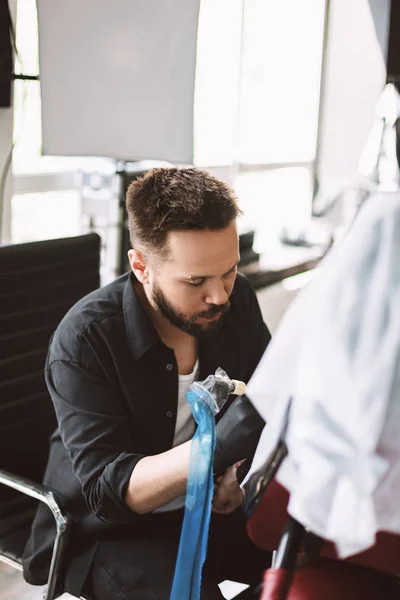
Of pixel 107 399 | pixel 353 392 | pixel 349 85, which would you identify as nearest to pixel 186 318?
pixel 107 399

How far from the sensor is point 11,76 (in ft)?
7.02

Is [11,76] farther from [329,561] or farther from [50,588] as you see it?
[329,561]

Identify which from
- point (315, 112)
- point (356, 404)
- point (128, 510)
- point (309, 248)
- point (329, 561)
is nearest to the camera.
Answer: point (356, 404)

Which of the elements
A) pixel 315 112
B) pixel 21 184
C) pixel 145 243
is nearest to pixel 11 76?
pixel 21 184

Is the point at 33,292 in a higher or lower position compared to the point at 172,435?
higher

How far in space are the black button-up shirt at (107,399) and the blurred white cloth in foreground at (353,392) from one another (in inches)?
22.7

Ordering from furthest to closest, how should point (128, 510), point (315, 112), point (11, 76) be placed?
point (315, 112) < point (11, 76) < point (128, 510)

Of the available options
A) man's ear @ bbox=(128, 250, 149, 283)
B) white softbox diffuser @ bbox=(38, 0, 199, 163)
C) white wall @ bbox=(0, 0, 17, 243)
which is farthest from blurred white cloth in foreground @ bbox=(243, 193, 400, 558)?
white wall @ bbox=(0, 0, 17, 243)

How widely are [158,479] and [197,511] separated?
22cm

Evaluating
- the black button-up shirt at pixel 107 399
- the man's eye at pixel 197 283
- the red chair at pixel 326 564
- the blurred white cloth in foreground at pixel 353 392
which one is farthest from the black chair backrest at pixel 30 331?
the blurred white cloth in foreground at pixel 353 392

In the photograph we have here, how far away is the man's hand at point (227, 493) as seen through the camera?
4.30 ft

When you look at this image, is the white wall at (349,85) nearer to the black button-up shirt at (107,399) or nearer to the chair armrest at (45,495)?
the black button-up shirt at (107,399)

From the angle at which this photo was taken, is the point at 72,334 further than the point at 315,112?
No

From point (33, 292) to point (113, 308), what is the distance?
30 centimetres
